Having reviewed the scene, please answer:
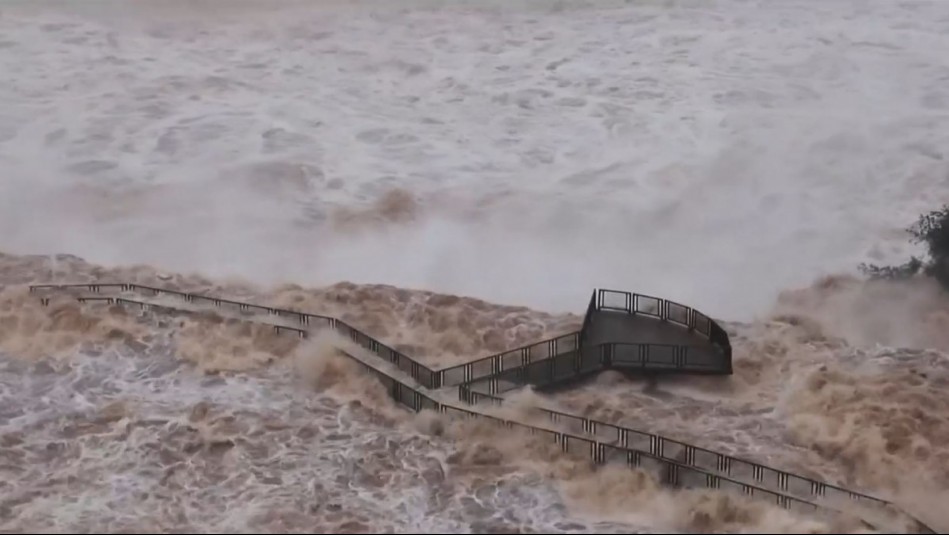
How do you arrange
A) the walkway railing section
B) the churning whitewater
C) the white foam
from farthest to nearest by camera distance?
the white foam < the walkway railing section < the churning whitewater

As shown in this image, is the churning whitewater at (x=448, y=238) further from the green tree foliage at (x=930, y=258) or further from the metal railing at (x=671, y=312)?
the metal railing at (x=671, y=312)

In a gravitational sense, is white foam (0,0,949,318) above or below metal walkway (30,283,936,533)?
above

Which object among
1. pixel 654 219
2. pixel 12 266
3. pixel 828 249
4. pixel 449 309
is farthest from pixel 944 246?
pixel 12 266

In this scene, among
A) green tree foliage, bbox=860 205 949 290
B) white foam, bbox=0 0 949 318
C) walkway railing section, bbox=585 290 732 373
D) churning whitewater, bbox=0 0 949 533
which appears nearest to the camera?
churning whitewater, bbox=0 0 949 533

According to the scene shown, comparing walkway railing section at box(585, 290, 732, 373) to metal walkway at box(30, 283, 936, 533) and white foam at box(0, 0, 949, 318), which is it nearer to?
metal walkway at box(30, 283, 936, 533)

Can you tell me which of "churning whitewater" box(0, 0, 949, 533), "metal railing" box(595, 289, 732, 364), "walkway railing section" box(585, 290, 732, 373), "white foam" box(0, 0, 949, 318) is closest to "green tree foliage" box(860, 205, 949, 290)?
"churning whitewater" box(0, 0, 949, 533)

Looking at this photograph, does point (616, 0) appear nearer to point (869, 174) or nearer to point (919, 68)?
point (919, 68)

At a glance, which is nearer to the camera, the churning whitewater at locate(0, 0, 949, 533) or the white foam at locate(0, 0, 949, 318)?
the churning whitewater at locate(0, 0, 949, 533)
